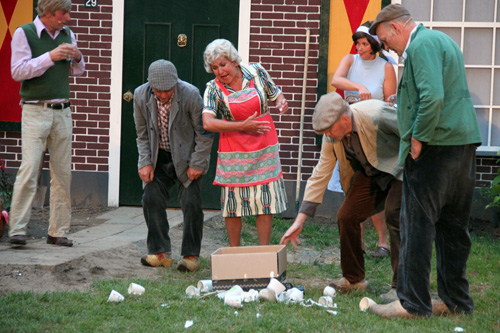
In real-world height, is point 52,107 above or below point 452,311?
above

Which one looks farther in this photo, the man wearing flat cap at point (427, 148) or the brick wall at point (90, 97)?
A: the brick wall at point (90, 97)

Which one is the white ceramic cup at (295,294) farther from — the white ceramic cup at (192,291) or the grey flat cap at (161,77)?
the grey flat cap at (161,77)

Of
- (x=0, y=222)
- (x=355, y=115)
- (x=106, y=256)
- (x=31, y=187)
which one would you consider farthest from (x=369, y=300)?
(x=0, y=222)

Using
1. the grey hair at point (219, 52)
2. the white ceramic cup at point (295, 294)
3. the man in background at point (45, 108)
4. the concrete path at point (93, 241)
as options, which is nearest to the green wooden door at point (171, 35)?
the concrete path at point (93, 241)

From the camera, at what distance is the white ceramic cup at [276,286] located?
4988 millimetres

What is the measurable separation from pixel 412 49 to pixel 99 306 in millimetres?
2602

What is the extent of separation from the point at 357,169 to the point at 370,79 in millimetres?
1766

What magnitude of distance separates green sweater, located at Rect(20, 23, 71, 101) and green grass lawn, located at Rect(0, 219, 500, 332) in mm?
2072

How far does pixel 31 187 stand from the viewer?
653 cm

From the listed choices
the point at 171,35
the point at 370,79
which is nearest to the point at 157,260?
the point at 370,79

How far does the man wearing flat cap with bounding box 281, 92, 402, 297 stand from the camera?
16.0 ft

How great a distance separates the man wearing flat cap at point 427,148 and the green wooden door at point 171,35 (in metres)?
4.57

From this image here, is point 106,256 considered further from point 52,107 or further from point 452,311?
point 452,311

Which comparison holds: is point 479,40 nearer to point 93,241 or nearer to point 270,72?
point 270,72
